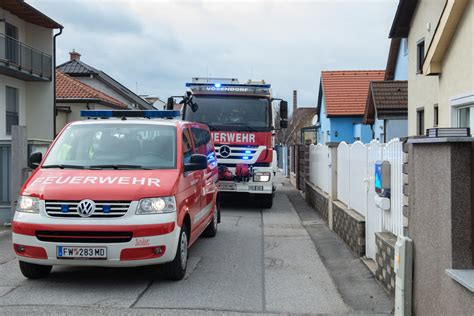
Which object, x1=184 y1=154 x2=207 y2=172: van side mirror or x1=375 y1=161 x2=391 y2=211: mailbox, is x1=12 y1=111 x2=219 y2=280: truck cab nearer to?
x1=184 y1=154 x2=207 y2=172: van side mirror

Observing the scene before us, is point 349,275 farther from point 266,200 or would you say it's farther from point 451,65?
point 266,200

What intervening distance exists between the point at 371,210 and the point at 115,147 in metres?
3.55

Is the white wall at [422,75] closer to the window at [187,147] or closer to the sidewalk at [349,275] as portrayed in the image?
the sidewalk at [349,275]

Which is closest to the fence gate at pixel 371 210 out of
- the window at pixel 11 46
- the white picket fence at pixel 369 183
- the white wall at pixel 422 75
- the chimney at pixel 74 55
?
the white picket fence at pixel 369 183

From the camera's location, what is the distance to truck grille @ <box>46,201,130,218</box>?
5316 millimetres

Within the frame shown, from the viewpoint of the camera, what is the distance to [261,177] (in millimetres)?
12383

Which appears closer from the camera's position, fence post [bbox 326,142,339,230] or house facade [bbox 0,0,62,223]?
fence post [bbox 326,142,339,230]

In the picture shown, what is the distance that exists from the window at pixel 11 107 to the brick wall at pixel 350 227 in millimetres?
17564

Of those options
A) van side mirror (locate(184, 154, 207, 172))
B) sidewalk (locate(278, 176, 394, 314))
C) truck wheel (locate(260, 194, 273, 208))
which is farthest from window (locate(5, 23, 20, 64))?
van side mirror (locate(184, 154, 207, 172))

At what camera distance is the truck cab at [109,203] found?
17.4ft

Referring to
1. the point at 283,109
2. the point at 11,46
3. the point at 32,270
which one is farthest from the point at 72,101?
the point at 32,270

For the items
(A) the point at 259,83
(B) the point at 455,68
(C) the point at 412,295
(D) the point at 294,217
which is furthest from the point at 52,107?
(C) the point at 412,295

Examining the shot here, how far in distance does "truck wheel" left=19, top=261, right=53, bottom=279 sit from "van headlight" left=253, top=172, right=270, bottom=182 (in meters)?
6.99

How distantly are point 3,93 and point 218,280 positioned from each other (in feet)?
62.8
